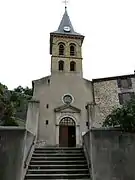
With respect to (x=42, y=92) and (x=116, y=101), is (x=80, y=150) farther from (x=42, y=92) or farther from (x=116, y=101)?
(x=116, y=101)

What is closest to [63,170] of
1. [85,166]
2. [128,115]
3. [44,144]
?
[85,166]

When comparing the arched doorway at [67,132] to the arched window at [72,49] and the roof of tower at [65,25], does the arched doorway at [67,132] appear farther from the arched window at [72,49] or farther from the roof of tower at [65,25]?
the roof of tower at [65,25]

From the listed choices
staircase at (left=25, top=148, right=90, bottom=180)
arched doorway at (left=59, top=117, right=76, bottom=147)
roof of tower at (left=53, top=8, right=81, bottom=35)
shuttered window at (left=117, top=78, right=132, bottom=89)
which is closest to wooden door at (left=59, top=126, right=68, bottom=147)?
arched doorway at (left=59, top=117, right=76, bottom=147)

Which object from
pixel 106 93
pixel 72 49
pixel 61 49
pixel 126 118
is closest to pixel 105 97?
pixel 106 93

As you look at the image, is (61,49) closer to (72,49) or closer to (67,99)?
(72,49)

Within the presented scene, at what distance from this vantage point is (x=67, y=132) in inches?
613

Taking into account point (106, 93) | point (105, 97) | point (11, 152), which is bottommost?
point (11, 152)

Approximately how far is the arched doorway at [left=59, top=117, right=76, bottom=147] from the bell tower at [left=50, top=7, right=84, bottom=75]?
4.79 meters

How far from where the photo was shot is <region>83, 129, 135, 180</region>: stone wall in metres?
6.58

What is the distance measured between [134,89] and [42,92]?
29.0 ft

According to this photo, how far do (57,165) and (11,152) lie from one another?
196 cm

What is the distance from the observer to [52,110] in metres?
15.9

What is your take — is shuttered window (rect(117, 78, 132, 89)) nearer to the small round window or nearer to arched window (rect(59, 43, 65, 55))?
the small round window

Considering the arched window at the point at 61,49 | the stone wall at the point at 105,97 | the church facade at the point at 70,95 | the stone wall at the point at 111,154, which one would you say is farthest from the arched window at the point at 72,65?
the stone wall at the point at 111,154
